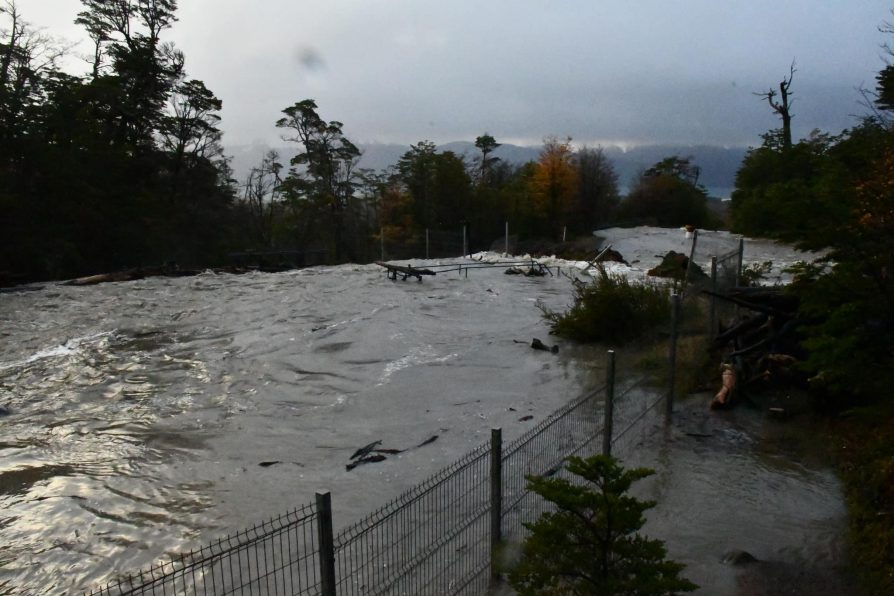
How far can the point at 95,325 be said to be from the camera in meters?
17.4

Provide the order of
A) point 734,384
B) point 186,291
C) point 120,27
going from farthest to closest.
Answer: point 120,27
point 186,291
point 734,384

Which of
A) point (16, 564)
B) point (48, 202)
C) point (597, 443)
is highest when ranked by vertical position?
point (48, 202)

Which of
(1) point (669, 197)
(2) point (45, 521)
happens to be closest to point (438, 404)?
(2) point (45, 521)

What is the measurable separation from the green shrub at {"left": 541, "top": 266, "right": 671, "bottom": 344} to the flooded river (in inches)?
23.9

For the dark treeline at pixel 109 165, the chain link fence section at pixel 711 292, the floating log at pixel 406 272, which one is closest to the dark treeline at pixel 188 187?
the dark treeline at pixel 109 165

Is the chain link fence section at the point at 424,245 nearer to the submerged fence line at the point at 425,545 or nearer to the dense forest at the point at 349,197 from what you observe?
the dense forest at the point at 349,197

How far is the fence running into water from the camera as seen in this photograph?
450 centimetres

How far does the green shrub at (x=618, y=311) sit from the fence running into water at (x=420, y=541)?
19.9 ft

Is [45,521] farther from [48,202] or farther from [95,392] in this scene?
[48,202]

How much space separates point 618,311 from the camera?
13.8 meters

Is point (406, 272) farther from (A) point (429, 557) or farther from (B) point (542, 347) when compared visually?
(A) point (429, 557)

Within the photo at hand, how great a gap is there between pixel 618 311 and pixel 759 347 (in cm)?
384

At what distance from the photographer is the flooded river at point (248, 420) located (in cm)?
635

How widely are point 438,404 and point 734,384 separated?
434cm
